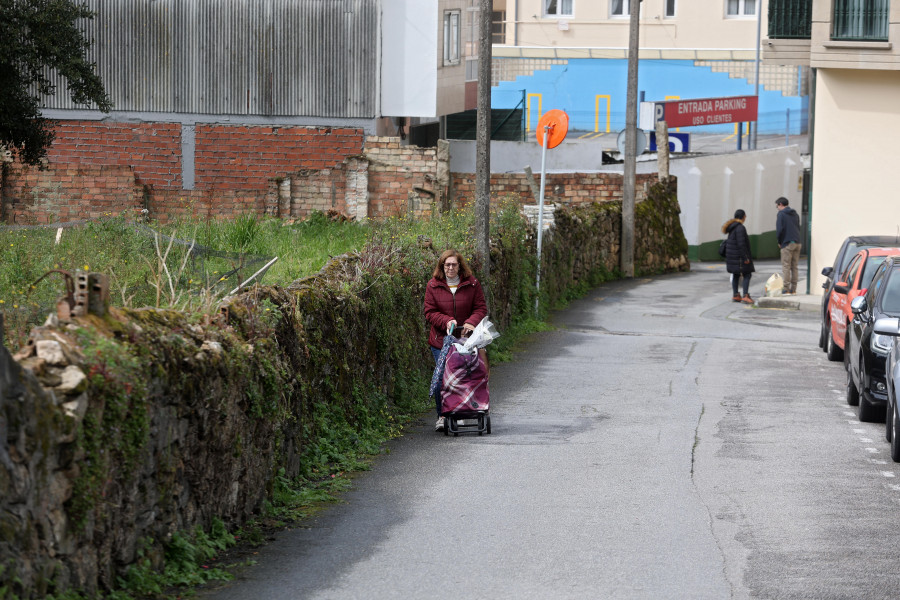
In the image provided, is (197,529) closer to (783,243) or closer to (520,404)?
(520,404)

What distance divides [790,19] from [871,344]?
15.1 meters

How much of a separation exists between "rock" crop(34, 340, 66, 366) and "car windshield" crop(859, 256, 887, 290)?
13.0 meters

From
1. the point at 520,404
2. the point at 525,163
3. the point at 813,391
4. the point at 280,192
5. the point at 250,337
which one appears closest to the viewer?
Answer: the point at 250,337

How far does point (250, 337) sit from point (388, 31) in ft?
70.8

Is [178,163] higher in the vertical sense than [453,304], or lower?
higher

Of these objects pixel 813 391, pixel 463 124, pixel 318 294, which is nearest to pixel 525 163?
pixel 463 124

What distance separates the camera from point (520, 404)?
13.4 meters

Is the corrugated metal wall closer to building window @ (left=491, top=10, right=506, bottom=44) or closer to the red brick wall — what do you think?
the red brick wall

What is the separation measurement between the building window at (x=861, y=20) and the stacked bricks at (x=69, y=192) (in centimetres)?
1576

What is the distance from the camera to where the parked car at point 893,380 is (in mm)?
10633

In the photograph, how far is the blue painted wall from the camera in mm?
51938

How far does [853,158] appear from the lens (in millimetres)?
24766

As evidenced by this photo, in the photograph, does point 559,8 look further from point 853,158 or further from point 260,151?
point 853,158

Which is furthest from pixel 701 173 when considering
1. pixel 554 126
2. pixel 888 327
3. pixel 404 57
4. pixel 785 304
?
pixel 888 327
